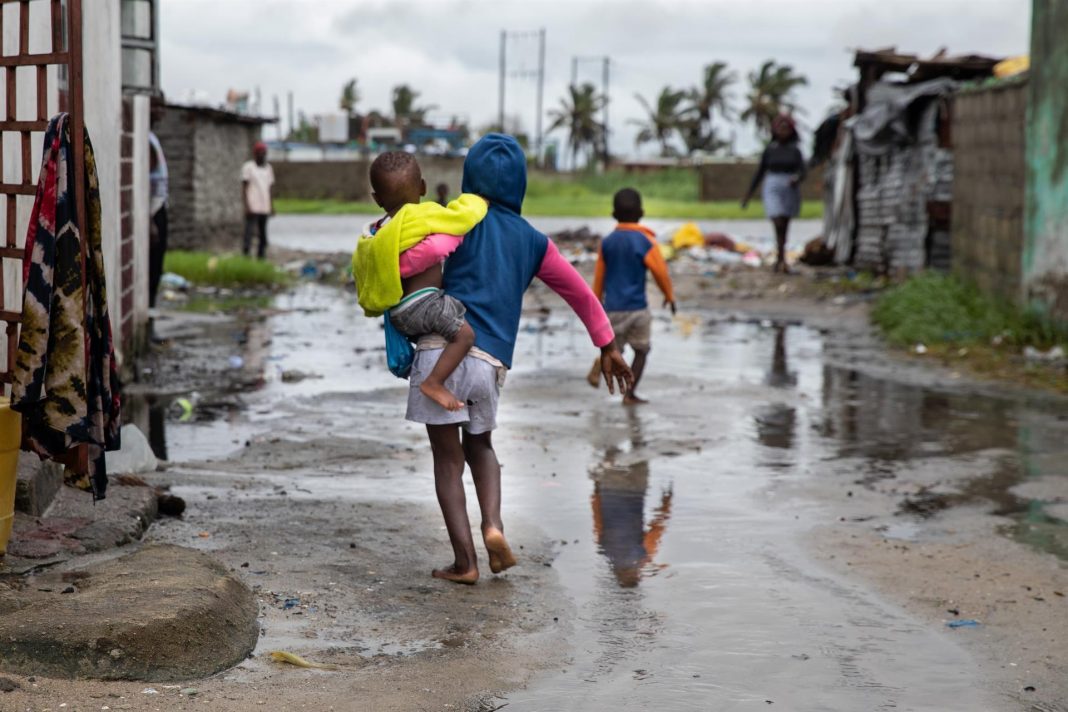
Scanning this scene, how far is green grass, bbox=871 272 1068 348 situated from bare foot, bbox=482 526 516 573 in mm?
7804

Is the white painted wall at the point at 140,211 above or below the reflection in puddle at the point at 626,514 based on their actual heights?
above

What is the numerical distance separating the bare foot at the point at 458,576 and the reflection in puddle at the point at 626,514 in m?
0.55

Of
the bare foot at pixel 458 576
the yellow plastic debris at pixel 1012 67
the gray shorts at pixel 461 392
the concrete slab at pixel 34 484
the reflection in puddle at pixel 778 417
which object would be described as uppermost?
the yellow plastic debris at pixel 1012 67

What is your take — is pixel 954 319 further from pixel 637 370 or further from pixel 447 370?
pixel 447 370

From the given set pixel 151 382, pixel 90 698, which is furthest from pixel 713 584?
pixel 151 382

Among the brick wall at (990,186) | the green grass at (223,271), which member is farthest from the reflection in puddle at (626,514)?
the green grass at (223,271)

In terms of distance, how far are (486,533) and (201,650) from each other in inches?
53.5

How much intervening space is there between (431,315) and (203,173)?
66.0 ft

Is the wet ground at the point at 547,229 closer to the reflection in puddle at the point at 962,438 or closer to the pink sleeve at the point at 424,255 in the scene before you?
the reflection in puddle at the point at 962,438

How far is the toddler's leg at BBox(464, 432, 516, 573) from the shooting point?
4.98 meters

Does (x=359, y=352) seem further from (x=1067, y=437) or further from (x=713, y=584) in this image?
(x=713, y=584)

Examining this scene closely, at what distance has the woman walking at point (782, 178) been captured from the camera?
19.9 meters

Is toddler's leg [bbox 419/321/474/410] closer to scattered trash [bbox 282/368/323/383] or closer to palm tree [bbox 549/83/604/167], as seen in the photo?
scattered trash [bbox 282/368/323/383]

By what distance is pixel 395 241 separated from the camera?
188 inches
